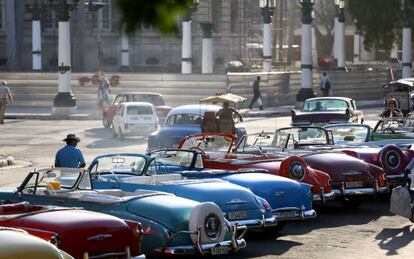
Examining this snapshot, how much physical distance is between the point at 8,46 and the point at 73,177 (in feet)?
187

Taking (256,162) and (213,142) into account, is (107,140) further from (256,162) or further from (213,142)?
(256,162)

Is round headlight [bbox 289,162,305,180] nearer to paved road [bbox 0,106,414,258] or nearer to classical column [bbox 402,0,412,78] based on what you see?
paved road [bbox 0,106,414,258]

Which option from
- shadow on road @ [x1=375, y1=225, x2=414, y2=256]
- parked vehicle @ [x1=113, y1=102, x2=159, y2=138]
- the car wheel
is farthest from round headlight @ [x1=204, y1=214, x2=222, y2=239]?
the car wheel

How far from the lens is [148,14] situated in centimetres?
539

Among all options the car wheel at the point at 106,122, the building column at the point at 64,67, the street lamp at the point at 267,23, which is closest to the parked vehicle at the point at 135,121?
the car wheel at the point at 106,122

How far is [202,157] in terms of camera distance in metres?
17.4

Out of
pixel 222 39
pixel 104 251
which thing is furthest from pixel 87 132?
pixel 222 39

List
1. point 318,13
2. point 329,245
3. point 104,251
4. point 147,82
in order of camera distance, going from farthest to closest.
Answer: point 318,13, point 147,82, point 329,245, point 104,251

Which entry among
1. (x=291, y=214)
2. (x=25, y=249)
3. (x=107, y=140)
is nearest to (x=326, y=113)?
(x=107, y=140)

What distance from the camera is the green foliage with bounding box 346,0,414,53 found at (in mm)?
65812

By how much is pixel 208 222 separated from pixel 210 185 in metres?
1.55

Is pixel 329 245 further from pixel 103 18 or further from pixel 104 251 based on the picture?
pixel 103 18

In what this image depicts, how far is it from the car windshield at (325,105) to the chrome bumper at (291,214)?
19.2m

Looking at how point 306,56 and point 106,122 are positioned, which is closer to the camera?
point 106,122
